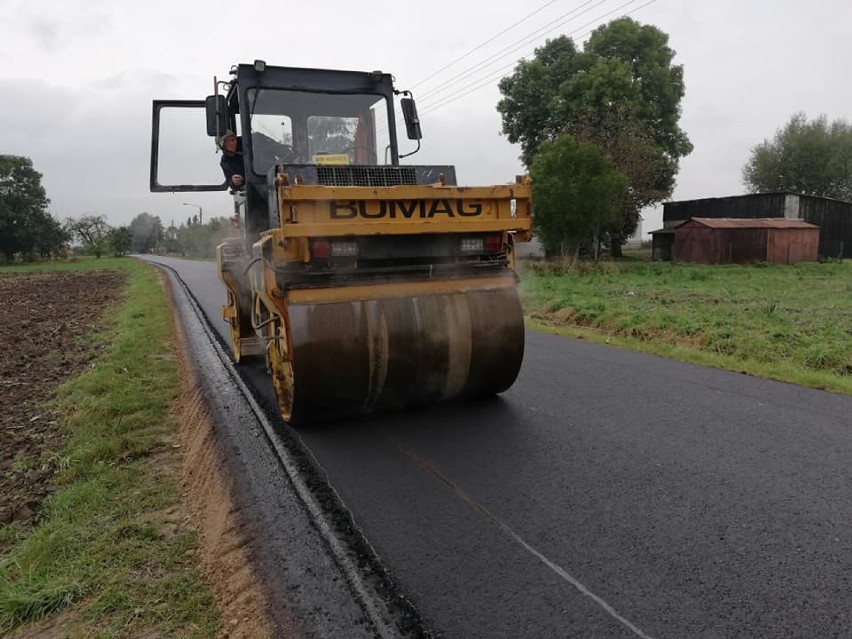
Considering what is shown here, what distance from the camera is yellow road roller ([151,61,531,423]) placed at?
4543 millimetres

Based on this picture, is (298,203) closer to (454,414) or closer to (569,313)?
(454,414)

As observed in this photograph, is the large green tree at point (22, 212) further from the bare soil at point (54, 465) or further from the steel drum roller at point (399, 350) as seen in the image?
the steel drum roller at point (399, 350)

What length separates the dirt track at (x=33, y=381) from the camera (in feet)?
14.3

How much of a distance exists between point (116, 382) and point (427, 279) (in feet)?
12.4

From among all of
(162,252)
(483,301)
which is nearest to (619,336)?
(483,301)

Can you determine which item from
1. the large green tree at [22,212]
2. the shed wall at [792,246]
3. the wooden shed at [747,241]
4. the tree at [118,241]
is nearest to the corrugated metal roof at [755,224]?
the wooden shed at [747,241]

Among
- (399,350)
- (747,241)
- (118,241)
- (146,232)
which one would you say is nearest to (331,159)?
(399,350)

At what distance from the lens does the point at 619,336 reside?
32.0ft

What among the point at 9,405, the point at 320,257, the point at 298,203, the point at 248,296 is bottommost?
the point at 9,405

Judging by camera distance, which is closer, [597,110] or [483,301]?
[483,301]

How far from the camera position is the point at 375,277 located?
4.89m

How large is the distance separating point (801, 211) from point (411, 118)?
33.8 meters

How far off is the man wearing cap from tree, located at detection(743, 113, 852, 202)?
158 feet

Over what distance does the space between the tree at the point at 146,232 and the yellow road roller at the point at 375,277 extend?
10653 centimetres
